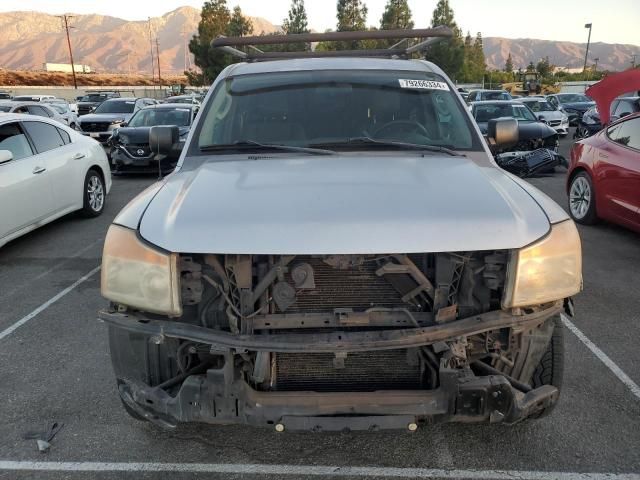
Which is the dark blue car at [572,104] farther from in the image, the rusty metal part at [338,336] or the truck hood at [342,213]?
the rusty metal part at [338,336]

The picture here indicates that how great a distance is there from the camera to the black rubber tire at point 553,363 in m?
2.86

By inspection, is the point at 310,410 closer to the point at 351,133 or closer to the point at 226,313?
the point at 226,313

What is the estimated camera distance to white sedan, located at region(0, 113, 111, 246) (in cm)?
644

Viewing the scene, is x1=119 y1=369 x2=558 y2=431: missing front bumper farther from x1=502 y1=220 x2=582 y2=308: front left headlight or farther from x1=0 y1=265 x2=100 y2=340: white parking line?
x1=0 y1=265 x2=100 y2=340: white parking line

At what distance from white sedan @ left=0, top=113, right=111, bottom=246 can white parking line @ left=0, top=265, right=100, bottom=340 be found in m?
1.24

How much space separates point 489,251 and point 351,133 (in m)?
1.49

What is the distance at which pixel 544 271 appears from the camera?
95.9 inches

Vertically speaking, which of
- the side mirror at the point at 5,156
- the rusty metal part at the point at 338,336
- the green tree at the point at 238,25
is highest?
the green tree at the point at 238,25

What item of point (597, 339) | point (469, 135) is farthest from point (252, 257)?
point (597, 339)

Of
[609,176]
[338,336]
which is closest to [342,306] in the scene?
[338,336]

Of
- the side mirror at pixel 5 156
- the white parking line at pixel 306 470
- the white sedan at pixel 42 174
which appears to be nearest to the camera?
the white parking line at pixel 306 470

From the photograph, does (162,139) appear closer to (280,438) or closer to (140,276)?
(140,276)

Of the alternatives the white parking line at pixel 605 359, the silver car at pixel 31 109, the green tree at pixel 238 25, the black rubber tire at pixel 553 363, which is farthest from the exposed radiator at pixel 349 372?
the green tree at pixel 238 25

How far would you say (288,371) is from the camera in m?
2.63
